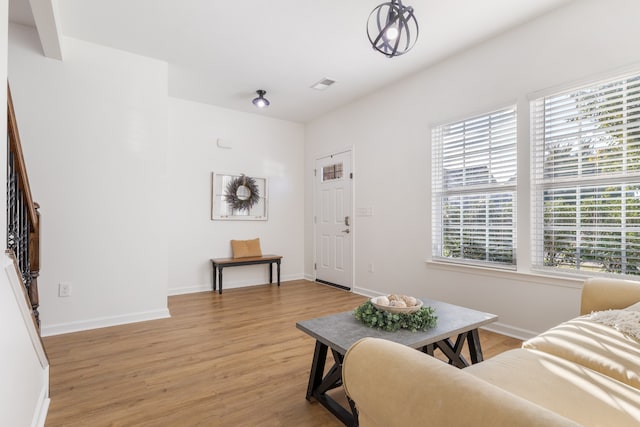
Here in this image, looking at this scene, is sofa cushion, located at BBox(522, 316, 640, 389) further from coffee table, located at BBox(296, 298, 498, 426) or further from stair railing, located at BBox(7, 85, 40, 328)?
stair railing, located at BBox(7, 85, 40, 328)

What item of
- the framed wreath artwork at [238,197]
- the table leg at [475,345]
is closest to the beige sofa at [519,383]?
the table leg at [475,345]

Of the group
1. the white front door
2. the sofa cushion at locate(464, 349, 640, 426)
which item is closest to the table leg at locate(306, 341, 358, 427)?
the sofa cushion at locate(464, 349, 640, 426)

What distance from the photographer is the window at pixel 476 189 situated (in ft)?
9.86

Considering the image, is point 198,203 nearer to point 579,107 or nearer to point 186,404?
point 186,404

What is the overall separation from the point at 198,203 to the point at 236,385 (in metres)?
3.25

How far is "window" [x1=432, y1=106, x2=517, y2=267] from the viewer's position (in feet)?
9.86

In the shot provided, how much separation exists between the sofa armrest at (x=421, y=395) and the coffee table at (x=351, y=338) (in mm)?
606

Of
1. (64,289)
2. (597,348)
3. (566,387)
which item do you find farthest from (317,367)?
(64,289)

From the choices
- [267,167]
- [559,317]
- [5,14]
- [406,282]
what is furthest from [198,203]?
[559,317]

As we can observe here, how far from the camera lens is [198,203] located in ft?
15.8

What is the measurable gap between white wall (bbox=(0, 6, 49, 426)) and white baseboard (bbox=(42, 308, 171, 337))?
157 centimetres

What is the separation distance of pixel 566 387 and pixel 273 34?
10.7ft

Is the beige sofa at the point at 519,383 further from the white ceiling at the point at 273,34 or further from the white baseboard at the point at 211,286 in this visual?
the white baseboard at the point at 211,286

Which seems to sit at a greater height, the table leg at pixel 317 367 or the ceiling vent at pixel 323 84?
the ceiling vent at pixel 323 84
